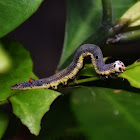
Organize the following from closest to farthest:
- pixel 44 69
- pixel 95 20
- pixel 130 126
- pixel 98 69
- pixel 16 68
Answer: pixel 130 126
pixel 98 69
pixel 16 68
pixel 95 20
pixel 44 69

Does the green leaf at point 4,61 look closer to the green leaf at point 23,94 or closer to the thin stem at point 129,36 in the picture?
the green leaf at point 23,94

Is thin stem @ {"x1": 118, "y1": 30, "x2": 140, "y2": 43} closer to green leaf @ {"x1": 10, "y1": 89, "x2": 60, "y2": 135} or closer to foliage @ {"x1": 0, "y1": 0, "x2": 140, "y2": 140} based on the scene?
foliage @ {"x1": 0, "y1": 0, "x2": 140, "y2": 140}

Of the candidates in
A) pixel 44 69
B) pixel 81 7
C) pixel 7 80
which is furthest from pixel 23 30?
pixel 7 80

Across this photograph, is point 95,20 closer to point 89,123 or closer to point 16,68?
point 16,68

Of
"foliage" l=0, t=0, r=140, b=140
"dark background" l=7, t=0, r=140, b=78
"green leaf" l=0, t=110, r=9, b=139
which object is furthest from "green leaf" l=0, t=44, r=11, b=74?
"dark background" l=7, t=0, r=140, b=78

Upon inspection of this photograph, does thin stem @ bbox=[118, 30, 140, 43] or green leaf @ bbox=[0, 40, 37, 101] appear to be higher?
thin stem @ bbox=[118, 30, 140, 43]

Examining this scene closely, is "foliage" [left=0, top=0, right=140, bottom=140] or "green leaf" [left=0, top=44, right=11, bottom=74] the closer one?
"foliage" [left=0, top=0, right=140, bottom=140]

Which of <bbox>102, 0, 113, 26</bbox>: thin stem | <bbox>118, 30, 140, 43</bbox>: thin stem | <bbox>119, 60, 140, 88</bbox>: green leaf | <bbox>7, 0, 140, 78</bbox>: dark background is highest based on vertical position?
<bbox>102, 0, 113, 26</bbox>: thin stem
